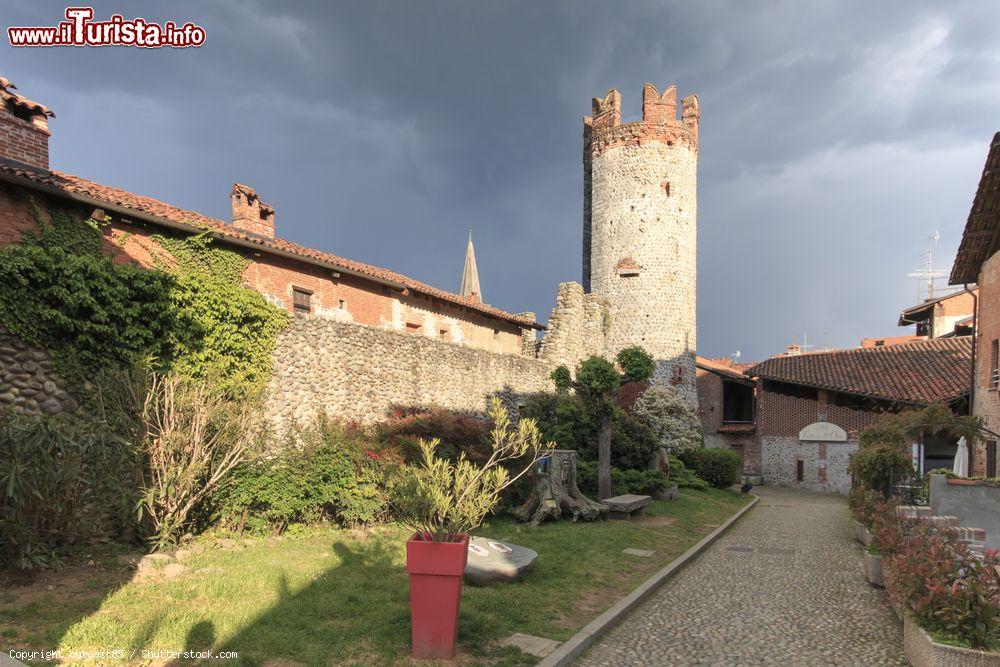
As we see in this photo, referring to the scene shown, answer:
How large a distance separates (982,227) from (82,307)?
18057 millimetres

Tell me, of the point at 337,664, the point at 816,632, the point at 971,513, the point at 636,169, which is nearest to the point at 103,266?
the point at 337,664

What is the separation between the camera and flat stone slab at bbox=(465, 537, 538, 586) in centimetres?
711

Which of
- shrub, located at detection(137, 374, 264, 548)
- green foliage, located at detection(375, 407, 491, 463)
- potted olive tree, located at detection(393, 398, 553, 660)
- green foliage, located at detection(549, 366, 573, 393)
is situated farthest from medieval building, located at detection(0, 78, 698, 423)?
potted olive tree, located at detection(393, 398, 553, 660)

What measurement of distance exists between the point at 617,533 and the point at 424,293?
11.6 meters

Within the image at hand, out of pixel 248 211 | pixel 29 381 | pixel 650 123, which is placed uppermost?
pixel 650 123

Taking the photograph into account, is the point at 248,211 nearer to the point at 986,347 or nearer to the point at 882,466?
the point at 882,466

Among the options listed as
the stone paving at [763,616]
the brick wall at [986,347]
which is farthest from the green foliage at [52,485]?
the brick wall at [986,347]

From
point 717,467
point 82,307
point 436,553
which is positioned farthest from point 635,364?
point 82,307

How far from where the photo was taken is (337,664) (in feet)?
15.8

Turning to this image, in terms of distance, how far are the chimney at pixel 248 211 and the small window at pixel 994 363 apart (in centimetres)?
1841

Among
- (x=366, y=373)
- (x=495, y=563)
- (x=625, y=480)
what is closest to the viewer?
(x=495, y=563)

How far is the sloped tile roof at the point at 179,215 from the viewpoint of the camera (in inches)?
395

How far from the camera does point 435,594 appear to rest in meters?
5.02

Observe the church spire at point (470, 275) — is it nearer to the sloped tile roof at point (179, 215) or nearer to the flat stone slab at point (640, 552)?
the sloped tile roof at point (179, 215)
